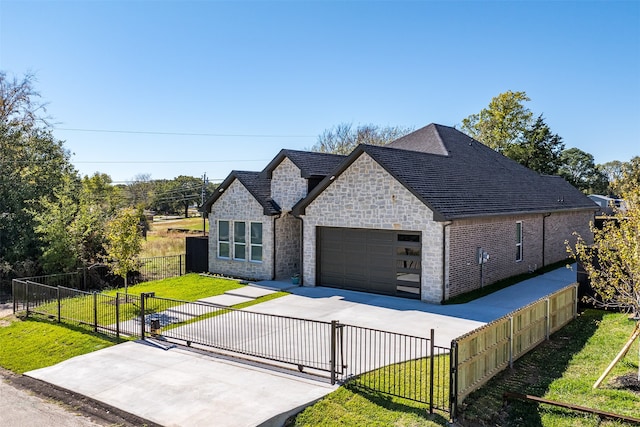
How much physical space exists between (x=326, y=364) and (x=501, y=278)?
11.1m

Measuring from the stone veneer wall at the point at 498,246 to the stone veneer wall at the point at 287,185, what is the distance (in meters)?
6.87

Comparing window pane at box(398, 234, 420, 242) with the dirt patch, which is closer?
the dirt patch

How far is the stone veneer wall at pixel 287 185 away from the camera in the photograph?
19312mm

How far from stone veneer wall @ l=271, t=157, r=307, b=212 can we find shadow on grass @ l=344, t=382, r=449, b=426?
1168cm

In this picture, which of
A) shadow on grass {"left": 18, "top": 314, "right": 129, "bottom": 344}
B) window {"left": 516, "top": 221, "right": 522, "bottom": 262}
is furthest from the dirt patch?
window {"left": 516, "top": 221, "right": 522, "bottom": 262}

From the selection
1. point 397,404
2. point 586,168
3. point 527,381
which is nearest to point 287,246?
point 527,381

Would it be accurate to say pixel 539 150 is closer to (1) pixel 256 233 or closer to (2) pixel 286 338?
(1) pixel 256 233

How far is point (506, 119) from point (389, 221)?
3629 centimetres

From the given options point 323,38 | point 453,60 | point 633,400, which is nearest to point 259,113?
point 323,38

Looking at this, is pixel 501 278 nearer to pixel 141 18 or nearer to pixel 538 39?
pixel 538 39

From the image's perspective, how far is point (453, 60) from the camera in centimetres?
2256

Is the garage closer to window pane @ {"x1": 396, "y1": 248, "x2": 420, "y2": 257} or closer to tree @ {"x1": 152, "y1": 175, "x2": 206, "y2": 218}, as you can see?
window pane @ {"x1": 396, "y1": 248, "x2": 420, "y2": 257}

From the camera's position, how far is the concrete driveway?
768cm

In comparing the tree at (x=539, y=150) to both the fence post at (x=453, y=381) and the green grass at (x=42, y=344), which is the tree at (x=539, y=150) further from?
the green grass at (x=42, y=344)
